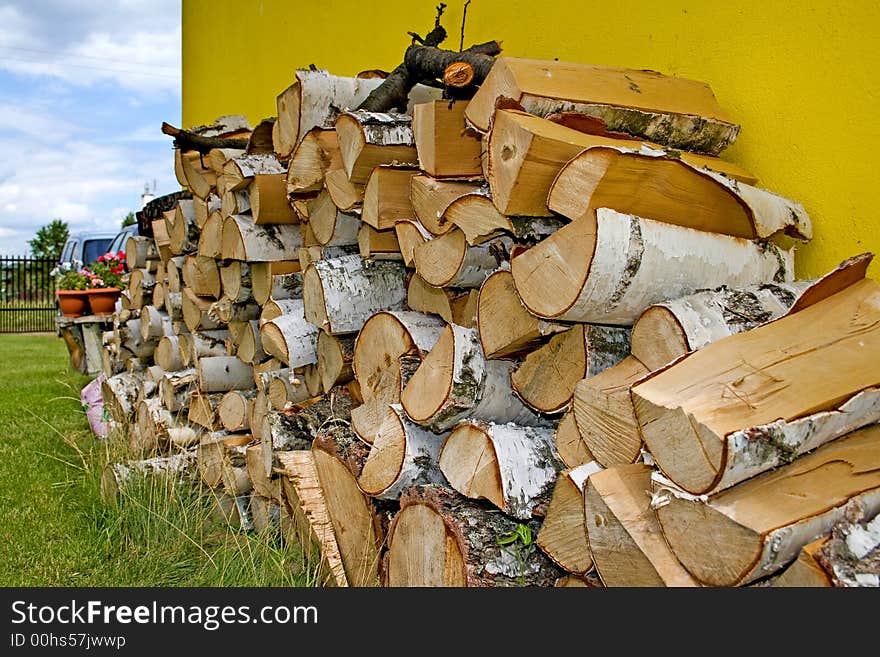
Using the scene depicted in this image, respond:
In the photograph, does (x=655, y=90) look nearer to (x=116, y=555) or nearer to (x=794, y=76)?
(x=794, y=76)

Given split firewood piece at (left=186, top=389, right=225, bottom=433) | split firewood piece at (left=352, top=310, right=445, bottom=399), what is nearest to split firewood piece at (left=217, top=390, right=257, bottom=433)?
split firewood piece at (left=186, top=389, right=225, bottom=433)

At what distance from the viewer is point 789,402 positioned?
4.21 ft

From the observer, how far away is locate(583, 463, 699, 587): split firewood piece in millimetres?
1338

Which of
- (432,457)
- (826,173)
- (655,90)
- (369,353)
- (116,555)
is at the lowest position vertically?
(116,555)

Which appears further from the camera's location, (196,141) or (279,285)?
(196,141)

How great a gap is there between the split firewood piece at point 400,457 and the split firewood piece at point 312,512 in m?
0.32

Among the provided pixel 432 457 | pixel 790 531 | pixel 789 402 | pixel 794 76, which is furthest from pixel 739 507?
pixel 794 76

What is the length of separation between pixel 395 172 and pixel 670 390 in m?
1.28

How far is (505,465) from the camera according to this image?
1.78 meters

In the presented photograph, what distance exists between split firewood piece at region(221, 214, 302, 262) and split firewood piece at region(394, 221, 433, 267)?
949 millimetres

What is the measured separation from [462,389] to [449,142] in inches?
27.7

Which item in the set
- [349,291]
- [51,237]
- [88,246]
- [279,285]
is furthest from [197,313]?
[51,237]

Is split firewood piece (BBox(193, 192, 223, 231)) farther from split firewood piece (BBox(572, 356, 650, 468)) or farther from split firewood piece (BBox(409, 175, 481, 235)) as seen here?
split firewood piece (BBox(572, 356, 650, 468))

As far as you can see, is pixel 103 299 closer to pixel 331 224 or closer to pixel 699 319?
pixel 331 224
